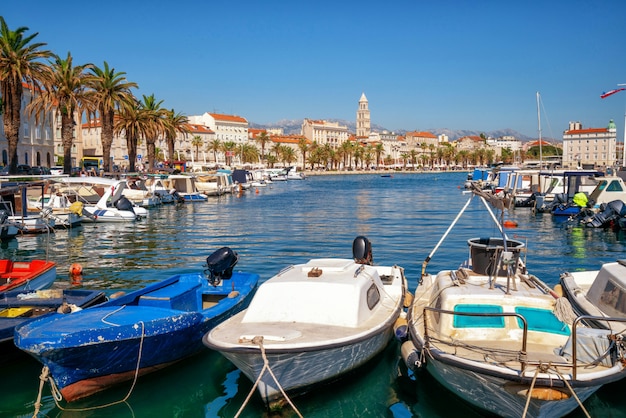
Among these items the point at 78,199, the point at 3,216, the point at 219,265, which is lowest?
the point at 219,265

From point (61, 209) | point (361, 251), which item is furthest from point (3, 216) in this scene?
point (361, 251)

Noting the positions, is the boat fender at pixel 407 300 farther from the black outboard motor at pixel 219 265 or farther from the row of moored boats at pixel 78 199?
the row of moored boats at pixel 78 199

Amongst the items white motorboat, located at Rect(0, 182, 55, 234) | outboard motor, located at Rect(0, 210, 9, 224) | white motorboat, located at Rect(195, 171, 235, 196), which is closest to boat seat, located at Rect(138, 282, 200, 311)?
white motorboat, located at Rect(0, 182, 55, 234)

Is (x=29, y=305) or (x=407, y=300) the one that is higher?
(x=29, y=305)

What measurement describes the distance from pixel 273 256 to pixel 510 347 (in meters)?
17.5

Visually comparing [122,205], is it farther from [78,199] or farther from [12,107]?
[12,107]

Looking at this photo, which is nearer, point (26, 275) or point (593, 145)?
point (26, 275)

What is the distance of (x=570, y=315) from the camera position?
1037 cm

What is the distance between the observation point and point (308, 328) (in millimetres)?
10336

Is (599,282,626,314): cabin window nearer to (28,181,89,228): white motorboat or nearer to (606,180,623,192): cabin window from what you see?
(28,181,89,228): white motorboat

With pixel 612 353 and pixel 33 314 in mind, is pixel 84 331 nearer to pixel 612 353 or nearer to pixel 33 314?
pixel 33 314

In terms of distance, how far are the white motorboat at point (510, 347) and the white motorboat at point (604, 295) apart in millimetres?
1241

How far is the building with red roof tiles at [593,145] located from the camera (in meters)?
185

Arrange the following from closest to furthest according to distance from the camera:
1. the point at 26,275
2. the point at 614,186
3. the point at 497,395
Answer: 1. the point at 497,395
2. the point at 26,275
3. the point at 614,186
